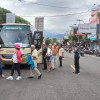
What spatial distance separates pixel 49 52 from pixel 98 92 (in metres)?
5.12

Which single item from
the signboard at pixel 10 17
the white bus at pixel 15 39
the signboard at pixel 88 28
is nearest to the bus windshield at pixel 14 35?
the white bus at pixel 15 39

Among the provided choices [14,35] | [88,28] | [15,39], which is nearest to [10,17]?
[88,28]

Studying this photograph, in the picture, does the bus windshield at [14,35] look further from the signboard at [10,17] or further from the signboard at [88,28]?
the signboard at [88,28]

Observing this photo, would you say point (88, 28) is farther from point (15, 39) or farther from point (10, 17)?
point (15, 39)

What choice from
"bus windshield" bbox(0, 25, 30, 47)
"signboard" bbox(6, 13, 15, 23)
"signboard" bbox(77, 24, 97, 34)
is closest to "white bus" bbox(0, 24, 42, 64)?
"bus windshield" bbox(0, 25, 30, 47)

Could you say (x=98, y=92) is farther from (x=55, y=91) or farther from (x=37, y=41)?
(x=37, y=41)

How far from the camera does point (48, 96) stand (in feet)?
17.9

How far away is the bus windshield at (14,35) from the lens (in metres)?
11.2

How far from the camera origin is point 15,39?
11.4 metres

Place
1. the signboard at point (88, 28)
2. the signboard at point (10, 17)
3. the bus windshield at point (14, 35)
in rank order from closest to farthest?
the bus windshield at point (14, 35) < the signboard at point (10, 17) < the signboard at point (88, 28)

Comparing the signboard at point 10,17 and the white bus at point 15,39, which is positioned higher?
the signboard at point 10,17

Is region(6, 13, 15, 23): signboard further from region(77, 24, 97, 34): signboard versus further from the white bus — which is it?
the white bus

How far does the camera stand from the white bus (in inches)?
424

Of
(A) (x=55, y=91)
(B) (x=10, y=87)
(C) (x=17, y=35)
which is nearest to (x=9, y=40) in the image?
(C) (x=17, y=35)
